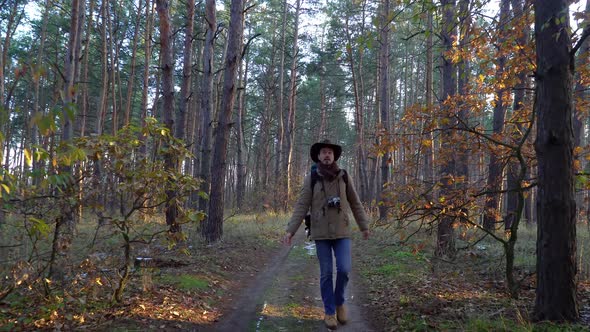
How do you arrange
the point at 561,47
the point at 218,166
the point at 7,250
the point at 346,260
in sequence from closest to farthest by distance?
the point at 561,47 < the point at 346,260 < the point at 7,250 < the point at 218,166

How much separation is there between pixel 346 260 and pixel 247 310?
1.85 m

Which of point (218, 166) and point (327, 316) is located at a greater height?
point (218, 166)

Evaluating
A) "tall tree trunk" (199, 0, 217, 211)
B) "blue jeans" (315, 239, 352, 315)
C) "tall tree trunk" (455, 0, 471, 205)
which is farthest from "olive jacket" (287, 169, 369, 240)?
"tall tree trunk" (199, 0, 217, 211)

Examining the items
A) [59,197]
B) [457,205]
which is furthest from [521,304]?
[59,197]

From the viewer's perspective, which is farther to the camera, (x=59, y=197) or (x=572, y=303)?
(x=59, y=197)

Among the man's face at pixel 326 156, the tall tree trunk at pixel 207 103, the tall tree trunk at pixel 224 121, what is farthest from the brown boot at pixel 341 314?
the tall tree trunk at pixel 207 103

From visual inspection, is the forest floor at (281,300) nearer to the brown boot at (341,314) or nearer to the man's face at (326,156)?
the brown boot at (341,314)

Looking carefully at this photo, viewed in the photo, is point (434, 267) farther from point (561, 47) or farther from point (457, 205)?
point (561, 47)

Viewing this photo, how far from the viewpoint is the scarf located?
16.5 ft

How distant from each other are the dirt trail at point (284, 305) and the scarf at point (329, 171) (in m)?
1.87

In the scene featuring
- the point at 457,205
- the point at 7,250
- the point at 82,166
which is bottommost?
the point at 7,250

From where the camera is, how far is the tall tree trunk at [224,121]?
1014 centimetres

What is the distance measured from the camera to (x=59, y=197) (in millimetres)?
4430

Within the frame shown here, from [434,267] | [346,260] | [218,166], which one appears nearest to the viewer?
[346,260]
